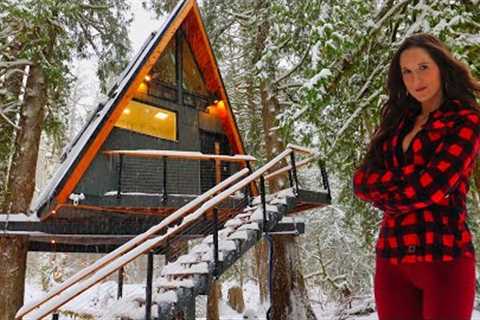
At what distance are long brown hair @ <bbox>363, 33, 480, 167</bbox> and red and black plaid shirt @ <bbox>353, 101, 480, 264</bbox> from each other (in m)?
0.10

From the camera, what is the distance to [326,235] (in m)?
24.2

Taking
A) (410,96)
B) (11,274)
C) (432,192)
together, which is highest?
(410,96)

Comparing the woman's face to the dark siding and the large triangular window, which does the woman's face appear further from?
the large triangular window

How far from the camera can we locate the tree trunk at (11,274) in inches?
398

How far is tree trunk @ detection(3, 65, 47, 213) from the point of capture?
36.1 ft

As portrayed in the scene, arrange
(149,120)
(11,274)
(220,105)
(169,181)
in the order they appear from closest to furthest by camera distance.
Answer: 1. (11,274)
2. (169,181)
3. (149,120)
4. (220,105)

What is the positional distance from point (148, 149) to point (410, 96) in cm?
1039

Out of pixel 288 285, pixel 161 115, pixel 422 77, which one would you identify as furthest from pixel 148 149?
pixel 422 77

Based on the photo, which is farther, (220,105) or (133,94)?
(220,105)

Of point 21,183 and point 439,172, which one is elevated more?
point 21,183

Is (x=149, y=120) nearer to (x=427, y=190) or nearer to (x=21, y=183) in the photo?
(x=21, y=183)

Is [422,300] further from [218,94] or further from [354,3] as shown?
[218,94]

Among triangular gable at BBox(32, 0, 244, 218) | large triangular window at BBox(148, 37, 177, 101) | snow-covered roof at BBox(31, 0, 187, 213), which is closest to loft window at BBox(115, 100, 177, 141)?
large triangular window at BBox(148, 37, 177, 101)

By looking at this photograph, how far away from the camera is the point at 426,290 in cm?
141
